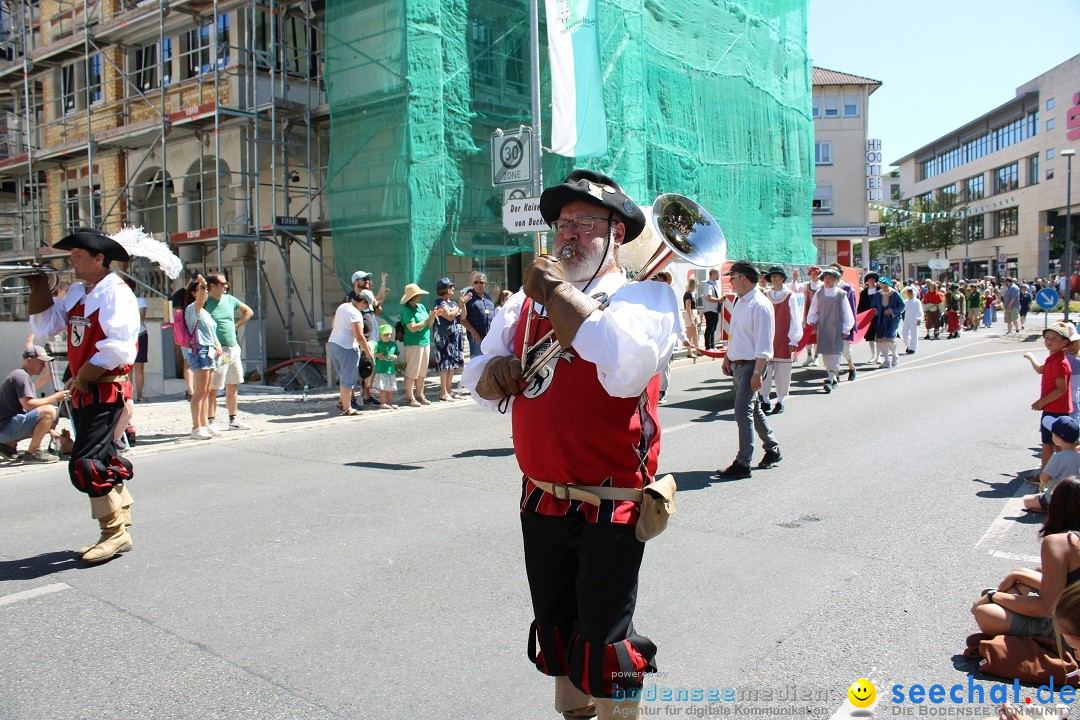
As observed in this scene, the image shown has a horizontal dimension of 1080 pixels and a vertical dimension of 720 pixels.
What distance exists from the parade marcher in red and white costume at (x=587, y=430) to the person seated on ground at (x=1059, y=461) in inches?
178

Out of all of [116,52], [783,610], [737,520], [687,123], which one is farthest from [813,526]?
[116,52]

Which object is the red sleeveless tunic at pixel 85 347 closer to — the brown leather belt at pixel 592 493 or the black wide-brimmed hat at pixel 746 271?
the brown leather belt at pixel 592 493

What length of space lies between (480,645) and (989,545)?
353 centimetres

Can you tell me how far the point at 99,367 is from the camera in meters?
5.02

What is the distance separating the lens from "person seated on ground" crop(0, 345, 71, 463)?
331 inches

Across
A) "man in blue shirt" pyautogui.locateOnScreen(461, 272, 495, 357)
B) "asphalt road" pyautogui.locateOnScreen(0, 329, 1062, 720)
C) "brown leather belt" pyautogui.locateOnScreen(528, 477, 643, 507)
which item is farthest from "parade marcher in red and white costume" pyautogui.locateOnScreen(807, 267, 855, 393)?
"brown leather belt" pyautogui.locateOnScreen(528, 477, 643, 507)

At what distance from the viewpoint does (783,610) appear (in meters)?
4.32

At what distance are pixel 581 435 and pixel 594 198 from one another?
30.8 inches

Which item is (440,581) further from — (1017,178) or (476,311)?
(1017,178)

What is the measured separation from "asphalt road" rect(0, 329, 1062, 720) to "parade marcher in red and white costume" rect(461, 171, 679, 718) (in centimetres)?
14

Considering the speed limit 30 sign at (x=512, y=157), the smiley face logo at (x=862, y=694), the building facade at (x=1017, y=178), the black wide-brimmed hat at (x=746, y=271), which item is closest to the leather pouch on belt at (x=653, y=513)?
the smiley face logo at (x=862, y=694)

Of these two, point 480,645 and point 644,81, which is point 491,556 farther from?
point 644,81

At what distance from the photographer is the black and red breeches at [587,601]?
2633 mm

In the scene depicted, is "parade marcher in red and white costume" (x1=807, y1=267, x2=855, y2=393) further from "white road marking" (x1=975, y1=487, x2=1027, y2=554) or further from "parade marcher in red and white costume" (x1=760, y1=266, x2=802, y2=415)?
"white road marking" (x1=975, y1=487, x2=1027, y2=554)
